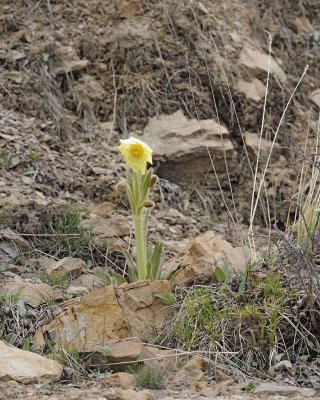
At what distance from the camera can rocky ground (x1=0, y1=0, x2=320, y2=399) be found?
387cm

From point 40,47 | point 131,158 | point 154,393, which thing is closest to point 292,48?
point 40,47

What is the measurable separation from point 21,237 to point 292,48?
13.0ft

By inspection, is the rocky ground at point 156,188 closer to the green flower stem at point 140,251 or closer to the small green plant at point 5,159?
the small green plant at point 5,159

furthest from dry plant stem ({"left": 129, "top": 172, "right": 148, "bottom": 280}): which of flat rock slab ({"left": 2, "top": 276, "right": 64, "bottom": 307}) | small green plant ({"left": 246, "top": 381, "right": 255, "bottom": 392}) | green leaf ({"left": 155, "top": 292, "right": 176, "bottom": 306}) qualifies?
small green plant ({"left": 246, "top": 381, "right": 255, "bottom": 392})

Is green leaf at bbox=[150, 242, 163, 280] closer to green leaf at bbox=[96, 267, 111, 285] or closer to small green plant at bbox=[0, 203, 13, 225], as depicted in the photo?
green leaf at bbox=[96, 267, 111, 285]

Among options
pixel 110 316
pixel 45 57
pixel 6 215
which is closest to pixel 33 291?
pixel 110 316

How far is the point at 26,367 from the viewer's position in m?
3.60

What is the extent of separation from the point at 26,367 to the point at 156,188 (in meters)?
3.33

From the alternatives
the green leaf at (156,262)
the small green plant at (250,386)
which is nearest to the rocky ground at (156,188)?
the small green plant at (250,386)

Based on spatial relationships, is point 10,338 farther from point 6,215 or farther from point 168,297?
point 6,215

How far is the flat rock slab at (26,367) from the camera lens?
3.55 metres

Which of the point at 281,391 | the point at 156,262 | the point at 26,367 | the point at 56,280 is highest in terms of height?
the point at 281,391

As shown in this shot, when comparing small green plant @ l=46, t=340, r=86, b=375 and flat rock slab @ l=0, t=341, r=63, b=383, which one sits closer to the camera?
flat rock slab @ l=0, t=341, r=63, b=383

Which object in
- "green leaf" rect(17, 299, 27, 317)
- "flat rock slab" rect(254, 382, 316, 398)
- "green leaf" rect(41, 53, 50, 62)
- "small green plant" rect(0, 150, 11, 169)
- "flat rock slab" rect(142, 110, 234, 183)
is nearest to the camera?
"flat rock slab" rect(254, 382, 316, 398)
